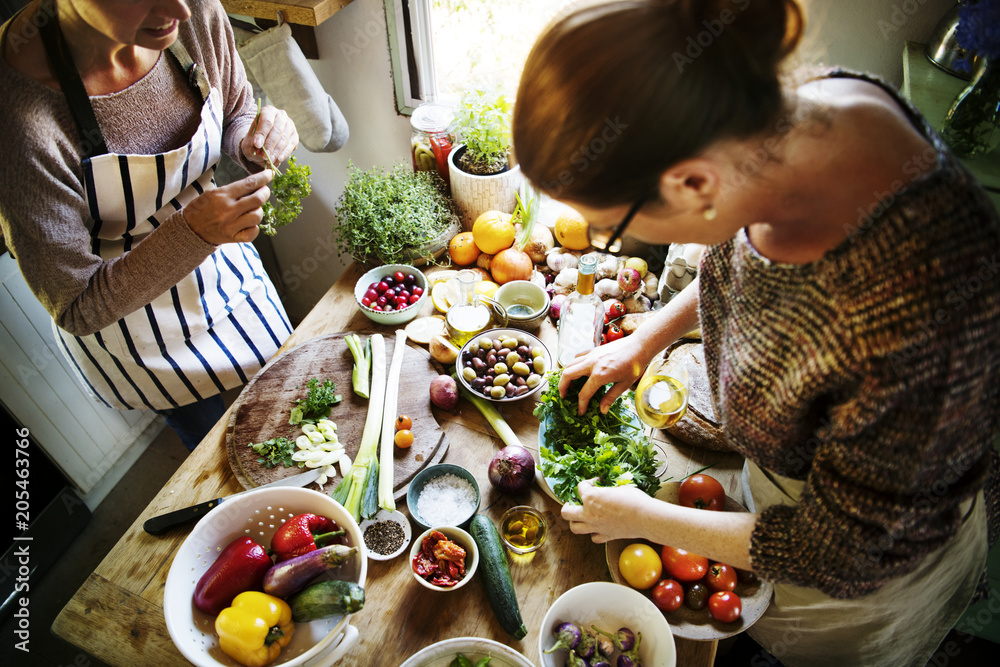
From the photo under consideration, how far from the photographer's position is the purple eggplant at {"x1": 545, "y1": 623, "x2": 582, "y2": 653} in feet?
3.50

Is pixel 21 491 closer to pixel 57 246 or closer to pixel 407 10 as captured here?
pixel 57 246

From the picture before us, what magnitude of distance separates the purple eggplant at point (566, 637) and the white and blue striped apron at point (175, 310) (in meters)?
1.34

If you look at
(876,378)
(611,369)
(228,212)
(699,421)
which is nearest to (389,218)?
(228,212)

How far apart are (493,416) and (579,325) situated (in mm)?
393

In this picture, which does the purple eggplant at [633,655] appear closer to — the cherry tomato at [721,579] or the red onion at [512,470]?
the cherry tomato at [721,579]

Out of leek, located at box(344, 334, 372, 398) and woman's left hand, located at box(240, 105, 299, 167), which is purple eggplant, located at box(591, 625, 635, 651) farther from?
woman's left hand, located at box(240, 105, 299, 167)

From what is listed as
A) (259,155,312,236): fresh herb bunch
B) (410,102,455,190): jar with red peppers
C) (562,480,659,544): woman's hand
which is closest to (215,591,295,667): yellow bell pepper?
(562,480,659,544): woman's hand

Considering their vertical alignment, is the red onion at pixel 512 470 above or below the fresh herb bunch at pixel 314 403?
above

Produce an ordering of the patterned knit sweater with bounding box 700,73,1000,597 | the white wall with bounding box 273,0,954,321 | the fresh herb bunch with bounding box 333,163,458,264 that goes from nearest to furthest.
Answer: the patterned knit sweater with bounding box 700,73,1000,597 < the white wall with bounding box 273,0,954,321 < the fresh herb bunch with bounding box 333,163,458,264

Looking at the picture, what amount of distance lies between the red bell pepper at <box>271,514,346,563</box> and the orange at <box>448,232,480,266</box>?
1.19 m

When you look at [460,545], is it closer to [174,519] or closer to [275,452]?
[275,452]

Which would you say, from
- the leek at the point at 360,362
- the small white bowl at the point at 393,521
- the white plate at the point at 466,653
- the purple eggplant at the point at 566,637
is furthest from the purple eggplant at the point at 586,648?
the leek at the point at 360,362

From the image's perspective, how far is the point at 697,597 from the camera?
45.0 inches

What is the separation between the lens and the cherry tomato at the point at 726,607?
1.11m
